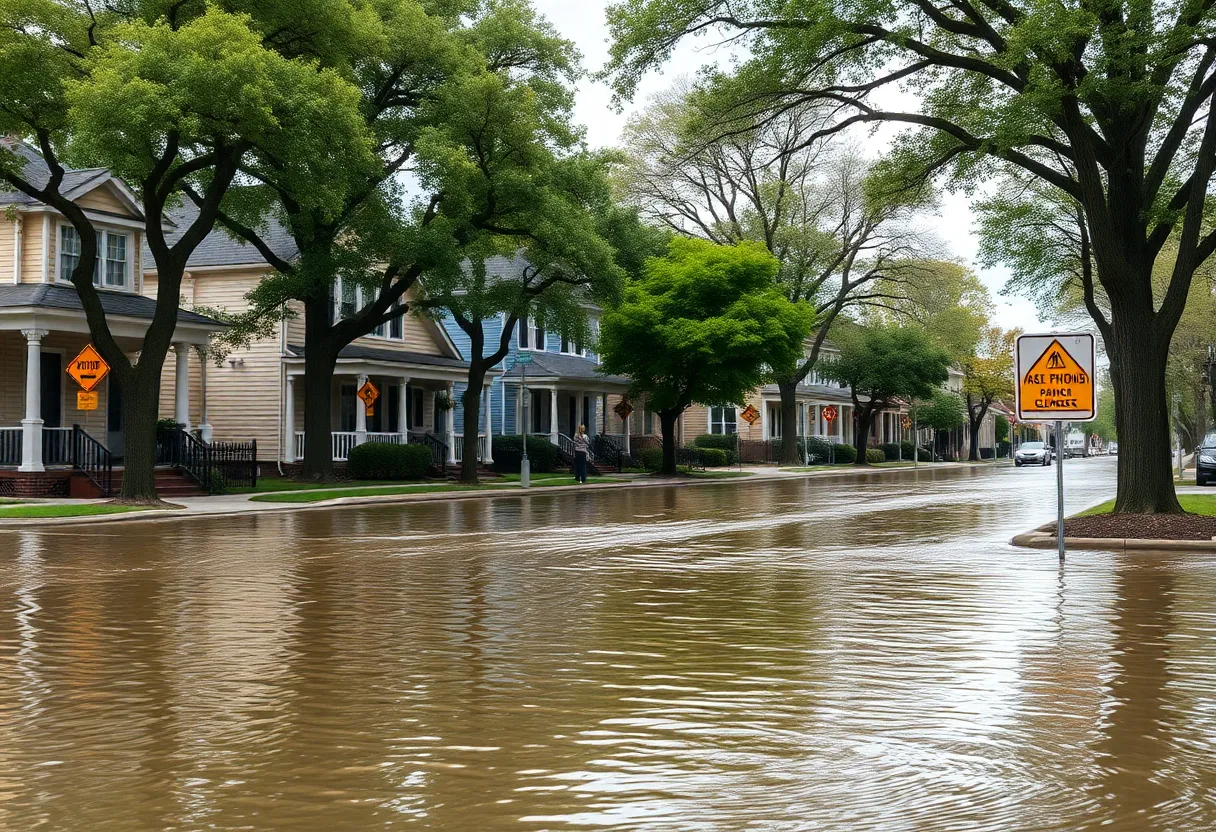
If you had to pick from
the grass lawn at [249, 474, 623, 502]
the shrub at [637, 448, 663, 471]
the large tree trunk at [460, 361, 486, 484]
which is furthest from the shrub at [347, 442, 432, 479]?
the shrub at [637, 448, 663, 471]

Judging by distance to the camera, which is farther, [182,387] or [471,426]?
[471,426]

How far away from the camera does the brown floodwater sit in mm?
5234

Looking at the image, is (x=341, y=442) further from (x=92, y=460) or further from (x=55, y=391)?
(x=92, y=460)

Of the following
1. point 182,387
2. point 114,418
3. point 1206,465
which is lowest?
point 1206,465

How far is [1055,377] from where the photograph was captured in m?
15.4

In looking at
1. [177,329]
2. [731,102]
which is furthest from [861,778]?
[177,329]

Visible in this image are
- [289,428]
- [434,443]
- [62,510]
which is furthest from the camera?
[434,443]

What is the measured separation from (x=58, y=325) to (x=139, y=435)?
479cm

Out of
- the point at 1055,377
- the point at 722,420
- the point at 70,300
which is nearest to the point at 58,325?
the point at 70,300

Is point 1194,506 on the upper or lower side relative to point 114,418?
lower

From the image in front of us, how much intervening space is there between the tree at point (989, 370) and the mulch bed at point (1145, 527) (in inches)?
2993

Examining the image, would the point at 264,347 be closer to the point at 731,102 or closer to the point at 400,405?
the point at 400,405

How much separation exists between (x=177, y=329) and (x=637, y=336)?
18657mm

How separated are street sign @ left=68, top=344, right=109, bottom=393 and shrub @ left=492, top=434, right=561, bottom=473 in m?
23.7
